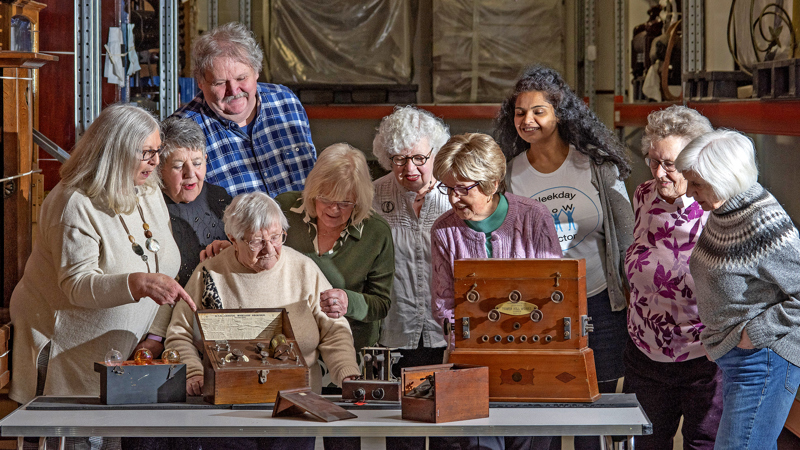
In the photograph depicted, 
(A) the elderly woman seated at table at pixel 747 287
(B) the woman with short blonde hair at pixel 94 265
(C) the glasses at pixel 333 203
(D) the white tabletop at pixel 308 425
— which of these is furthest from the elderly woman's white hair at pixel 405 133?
(D) the white tabletop at pixel 308 425

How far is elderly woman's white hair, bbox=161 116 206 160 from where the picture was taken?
116 inches

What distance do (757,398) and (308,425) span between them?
4.29 feet

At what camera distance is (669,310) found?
9.24 feet

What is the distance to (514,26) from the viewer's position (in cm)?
980

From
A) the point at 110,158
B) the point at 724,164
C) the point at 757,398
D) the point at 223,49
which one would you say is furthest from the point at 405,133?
the point at 757,398

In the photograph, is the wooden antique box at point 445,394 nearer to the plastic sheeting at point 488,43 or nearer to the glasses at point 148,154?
the glasses at point 148,154

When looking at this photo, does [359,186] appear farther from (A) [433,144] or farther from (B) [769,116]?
(B) [769,116]

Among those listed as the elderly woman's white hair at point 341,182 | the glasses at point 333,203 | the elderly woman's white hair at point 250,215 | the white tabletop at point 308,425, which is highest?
the elderly woman's white hair at point 341,182

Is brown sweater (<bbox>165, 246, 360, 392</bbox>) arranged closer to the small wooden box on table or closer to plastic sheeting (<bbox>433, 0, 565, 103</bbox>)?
the small wooden box on table

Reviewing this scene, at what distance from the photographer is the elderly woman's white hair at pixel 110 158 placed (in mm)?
2576

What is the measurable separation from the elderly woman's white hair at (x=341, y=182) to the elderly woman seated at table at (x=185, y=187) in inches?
15.7

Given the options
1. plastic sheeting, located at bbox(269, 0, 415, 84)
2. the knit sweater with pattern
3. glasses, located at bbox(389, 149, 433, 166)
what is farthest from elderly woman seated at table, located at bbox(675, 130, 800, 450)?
plastic sheeting, located at bbox(269, 0, 415, 84)

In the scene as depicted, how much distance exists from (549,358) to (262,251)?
3.09ft

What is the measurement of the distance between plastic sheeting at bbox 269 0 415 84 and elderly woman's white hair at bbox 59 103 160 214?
722 centimetres
